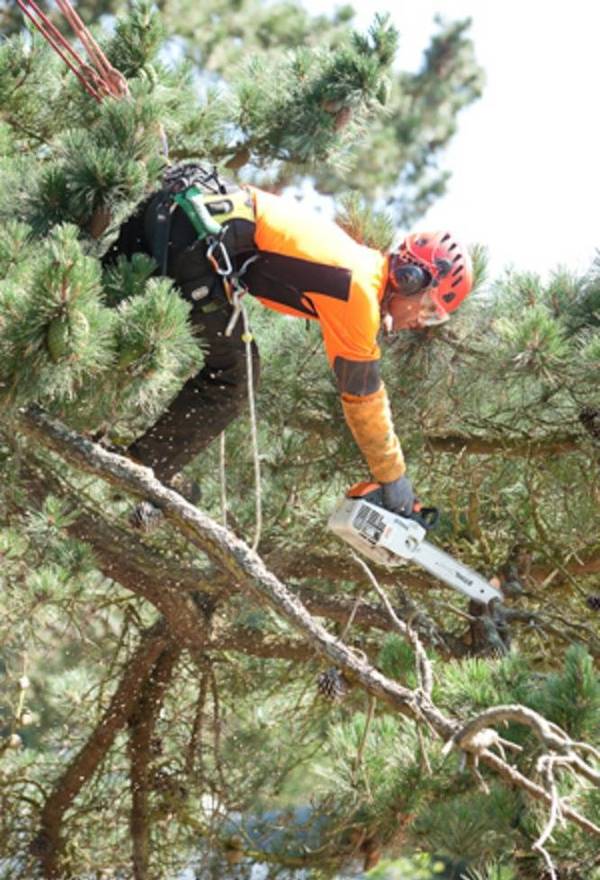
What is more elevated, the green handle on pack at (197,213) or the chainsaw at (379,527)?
the green handle on pack at (197,213)

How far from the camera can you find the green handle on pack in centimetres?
366

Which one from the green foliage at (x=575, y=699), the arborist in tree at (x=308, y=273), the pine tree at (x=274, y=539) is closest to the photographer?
the green foliage at (x=575, y=699)

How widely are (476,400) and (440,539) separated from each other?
0.73 m

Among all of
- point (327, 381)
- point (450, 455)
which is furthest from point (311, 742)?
point (327, 381)

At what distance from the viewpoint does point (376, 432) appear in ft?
12.7

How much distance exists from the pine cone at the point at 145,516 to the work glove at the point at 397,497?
0.70 meters

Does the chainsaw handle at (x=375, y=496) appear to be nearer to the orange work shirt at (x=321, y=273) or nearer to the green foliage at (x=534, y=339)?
the orange work shirt at (x=321, y=273)

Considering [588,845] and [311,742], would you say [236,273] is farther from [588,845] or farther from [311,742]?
[311,742]

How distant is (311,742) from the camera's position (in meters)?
5.60

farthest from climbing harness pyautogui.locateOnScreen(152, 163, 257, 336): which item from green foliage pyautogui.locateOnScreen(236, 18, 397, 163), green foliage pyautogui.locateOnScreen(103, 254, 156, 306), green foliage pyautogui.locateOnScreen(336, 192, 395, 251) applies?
green foliage pyautogui.locateOnScreen(236, 18, 397, 163)

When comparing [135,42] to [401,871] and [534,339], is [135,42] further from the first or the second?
[401,871]

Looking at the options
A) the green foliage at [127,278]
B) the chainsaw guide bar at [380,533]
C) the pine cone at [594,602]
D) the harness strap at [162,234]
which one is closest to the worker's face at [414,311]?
the chainsaw guide bar at [380,533]

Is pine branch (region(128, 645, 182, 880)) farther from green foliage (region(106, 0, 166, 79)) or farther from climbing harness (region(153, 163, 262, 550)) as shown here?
green foliage (region(106, 0, 166, 79))

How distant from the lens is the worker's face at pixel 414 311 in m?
3.93
